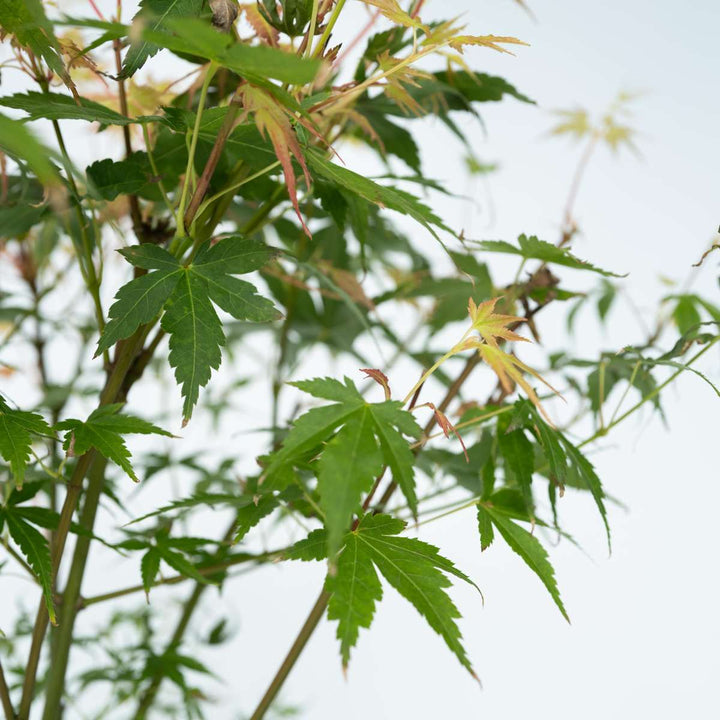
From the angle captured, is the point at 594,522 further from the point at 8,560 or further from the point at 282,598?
the point at 8,560

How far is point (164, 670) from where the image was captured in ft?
2.15

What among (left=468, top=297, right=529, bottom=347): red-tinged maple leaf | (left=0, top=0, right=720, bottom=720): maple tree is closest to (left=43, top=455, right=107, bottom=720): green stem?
(left=0, top=0, right=720, bottom=720): maple tree

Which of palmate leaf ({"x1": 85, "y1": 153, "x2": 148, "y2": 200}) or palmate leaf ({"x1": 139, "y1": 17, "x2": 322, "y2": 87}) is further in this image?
palmate leaf ({"x1": 85, "y1": 153, "x2": 148, "y2": 200})

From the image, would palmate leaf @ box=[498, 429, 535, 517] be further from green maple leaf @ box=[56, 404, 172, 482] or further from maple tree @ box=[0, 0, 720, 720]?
green maple leaf @ box=[56, 404, 172, 482]

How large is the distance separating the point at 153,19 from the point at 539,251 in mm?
241

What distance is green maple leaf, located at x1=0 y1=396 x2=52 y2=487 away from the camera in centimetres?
35

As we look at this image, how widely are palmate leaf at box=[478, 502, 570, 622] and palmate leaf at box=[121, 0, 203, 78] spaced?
0.85 ft

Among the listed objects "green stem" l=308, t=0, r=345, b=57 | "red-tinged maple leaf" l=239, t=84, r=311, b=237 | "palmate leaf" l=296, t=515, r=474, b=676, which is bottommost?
"palmate leaf" l=296, t=515, r=474, b=676

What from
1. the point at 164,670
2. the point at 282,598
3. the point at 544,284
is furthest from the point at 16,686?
the point at 282,598

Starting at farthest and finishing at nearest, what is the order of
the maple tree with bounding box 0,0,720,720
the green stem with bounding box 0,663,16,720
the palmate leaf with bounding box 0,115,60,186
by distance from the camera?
the green stem with bounding box 0,663,16,720 < the maple tree with bounding box 0,0,720,720 < the palmate leaf with bounding box 0,115,60,186

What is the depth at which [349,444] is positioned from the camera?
11.3 inches

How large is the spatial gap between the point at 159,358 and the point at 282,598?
2.70ft

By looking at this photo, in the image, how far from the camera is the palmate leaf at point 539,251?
440 mm

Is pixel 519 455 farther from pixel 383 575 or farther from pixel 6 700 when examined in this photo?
pixel 6 700
